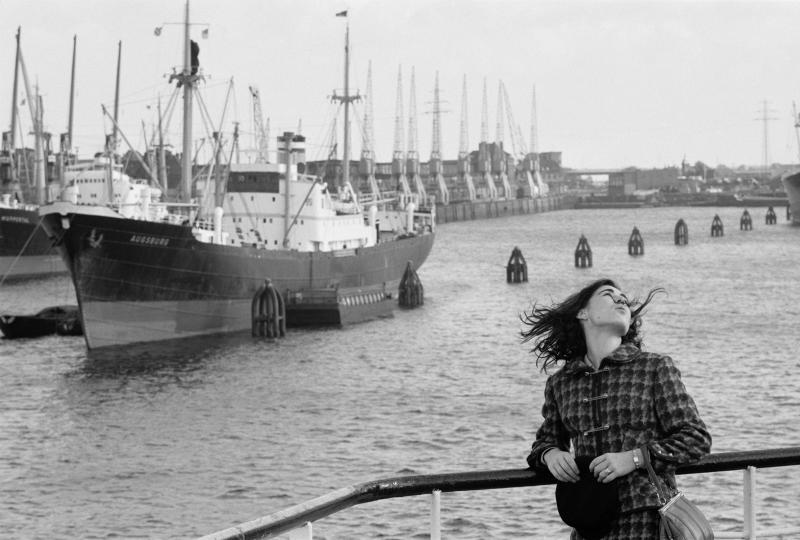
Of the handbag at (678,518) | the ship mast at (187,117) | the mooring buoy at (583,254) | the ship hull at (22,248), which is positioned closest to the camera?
the handbag at (678,518)

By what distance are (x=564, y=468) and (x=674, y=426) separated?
0.50m

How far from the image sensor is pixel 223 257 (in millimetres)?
49219

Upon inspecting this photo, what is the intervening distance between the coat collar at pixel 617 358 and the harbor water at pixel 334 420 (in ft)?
48.9

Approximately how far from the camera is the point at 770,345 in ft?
151

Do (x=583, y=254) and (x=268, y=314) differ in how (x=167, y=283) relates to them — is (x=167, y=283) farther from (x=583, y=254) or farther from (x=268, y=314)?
(x=583, y=254)

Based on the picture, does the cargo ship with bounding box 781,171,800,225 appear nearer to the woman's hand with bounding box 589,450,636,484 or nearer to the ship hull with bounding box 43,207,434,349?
the ship hull with bounding box 43,207,434,349

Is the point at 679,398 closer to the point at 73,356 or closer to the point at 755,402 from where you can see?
the point at 755,402

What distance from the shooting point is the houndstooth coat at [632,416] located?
5.45 metres

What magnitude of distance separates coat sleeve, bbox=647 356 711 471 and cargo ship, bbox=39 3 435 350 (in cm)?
4134

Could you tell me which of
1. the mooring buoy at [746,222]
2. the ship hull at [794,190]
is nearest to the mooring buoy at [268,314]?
the ship hull at [794,190]

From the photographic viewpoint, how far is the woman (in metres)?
5.45

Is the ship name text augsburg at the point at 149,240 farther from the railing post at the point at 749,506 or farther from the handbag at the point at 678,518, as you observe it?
the handbag at the point at 678,518

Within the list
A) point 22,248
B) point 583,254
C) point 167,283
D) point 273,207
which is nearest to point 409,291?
point 273,207

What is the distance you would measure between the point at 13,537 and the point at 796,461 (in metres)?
17.6
